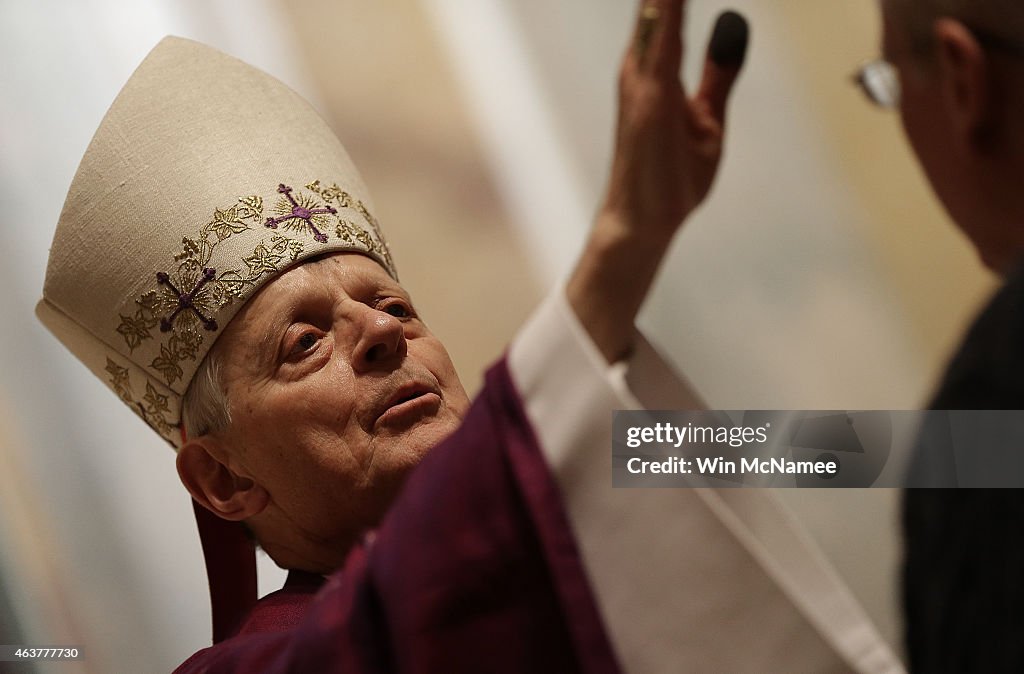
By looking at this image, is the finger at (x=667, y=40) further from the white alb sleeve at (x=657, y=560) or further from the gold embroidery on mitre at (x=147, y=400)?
the gold embroidery on mitre at (x=147, y=400)

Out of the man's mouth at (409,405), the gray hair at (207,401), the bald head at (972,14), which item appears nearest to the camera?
the bald head at (972,14)

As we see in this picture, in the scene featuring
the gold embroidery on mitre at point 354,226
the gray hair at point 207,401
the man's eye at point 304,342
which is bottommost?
the gray hair at point 207,401

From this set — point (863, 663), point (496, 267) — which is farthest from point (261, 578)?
point (863, 663)

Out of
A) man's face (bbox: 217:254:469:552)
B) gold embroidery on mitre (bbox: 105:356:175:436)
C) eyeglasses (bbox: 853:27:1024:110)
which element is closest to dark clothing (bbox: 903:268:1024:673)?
eyeglasses (bbox: 853:27:1024:110)

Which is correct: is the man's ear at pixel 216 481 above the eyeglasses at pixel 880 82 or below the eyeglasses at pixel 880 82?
below

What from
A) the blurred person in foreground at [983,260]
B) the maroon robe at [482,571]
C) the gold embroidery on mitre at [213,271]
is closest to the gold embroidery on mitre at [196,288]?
the gold embroidery on mitre at [213,271]

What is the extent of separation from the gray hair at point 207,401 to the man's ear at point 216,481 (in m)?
0.02

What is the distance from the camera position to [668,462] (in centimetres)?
102

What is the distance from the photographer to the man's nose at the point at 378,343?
59.1 inches

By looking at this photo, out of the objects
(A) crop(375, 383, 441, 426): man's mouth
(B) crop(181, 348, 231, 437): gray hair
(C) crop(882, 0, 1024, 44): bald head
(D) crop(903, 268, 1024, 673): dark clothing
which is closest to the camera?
(D) crop(903, 268, 1024, 673): dark clothing

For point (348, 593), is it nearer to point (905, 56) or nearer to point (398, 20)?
point (905, 56)

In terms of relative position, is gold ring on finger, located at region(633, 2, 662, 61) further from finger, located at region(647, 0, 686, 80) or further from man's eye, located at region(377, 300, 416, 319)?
man's eye, located at region(377, 300, 416, 319)

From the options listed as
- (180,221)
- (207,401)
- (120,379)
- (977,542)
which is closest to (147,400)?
(120,379)

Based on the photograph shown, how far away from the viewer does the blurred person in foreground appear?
76 centimetres
